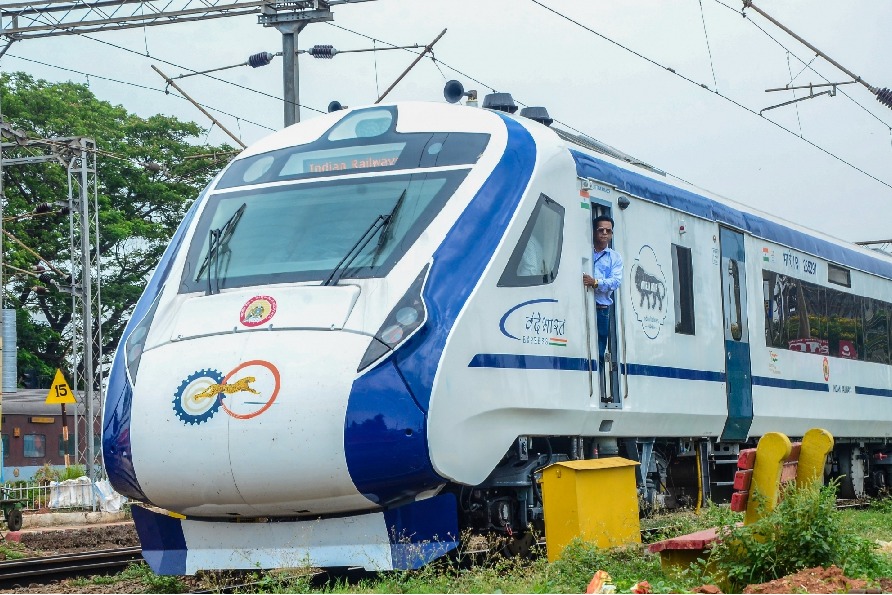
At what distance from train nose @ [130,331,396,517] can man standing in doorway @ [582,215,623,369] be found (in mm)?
2790

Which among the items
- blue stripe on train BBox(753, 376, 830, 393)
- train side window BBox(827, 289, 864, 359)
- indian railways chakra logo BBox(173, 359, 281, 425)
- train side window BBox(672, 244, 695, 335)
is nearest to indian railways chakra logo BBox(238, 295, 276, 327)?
indian railways chakra logo BBox(173, 359, 281, 425)

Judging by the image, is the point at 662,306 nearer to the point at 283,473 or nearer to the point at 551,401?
the point at 551,401

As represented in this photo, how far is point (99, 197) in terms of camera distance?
4634cm

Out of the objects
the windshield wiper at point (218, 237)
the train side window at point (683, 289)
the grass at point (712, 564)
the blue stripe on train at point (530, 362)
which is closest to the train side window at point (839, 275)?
the train side window at point (683, 289)

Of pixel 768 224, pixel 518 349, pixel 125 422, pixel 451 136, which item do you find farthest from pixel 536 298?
pixel 768 224

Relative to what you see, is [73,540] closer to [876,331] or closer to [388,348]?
[876,331]

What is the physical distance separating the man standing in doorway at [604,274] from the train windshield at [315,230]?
173 centimetres

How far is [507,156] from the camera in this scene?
32.7 ft

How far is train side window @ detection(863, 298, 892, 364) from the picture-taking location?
724 inches

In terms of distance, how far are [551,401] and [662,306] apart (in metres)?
2.55

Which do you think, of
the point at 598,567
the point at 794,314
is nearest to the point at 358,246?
the point at 598,567

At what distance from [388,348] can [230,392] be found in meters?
1.06

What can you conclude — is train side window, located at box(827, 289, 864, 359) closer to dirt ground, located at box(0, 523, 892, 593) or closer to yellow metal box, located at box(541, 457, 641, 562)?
yellow metal box, located at box(541, 457, 641, 562)

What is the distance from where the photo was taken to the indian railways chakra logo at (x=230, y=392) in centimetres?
870
